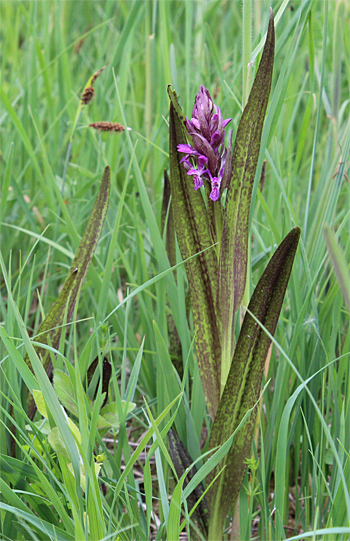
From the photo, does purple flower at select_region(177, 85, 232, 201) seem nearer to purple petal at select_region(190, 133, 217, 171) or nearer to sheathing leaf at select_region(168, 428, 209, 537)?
purple petal at select_region(190, 133, 217, 171)

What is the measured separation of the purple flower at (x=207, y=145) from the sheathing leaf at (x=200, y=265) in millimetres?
43

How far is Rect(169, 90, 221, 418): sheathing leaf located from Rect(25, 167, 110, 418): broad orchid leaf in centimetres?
21

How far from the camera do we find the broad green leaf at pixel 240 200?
67 centimetres

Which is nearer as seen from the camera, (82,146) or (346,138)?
(346,138)

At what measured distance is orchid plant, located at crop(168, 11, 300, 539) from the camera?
0.70 meters

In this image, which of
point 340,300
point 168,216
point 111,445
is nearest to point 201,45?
point 168,216

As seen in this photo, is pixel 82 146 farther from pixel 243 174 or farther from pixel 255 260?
pixel 243 174

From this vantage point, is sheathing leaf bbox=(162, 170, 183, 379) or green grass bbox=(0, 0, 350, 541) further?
sheathing leaf bbox=(162, 170, 183, 379)

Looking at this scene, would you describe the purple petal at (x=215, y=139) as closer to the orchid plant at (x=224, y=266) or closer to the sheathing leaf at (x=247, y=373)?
the orchid plant at (x=224, y=266)

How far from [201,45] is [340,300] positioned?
131 cm

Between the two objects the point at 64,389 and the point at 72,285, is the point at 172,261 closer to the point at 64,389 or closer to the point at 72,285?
the point at 72,285

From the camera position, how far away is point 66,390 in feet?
2.52

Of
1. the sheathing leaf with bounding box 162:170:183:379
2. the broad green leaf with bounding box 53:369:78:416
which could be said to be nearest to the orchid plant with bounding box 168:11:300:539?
the broad green leaf with bounding box 53:369:78:416

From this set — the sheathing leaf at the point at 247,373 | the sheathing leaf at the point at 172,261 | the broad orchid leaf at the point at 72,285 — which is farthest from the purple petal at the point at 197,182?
the sheathing leaf at the point at 172,261
